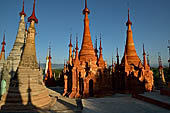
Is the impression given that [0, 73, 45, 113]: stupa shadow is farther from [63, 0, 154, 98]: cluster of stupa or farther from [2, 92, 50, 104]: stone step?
[63, 0, 154, 98]: cluster of stupa

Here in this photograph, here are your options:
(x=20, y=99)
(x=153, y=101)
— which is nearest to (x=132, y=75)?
(x=153, y=101)

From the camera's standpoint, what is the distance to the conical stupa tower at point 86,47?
17.3m

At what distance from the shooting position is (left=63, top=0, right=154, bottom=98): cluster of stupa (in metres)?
15.2

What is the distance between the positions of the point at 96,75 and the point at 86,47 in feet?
15.2

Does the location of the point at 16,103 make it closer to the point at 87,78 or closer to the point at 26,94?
the point at 26,94

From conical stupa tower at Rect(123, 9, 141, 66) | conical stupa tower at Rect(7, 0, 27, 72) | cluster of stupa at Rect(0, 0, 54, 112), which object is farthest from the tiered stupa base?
conical stupa tower at Rect(123, 9, 141, 66)

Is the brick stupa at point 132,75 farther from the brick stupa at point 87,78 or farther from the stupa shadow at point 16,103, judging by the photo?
the stupa shadow at point 16,103

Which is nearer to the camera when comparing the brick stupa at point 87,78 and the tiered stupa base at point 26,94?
the tiered stupa base at point 26,94

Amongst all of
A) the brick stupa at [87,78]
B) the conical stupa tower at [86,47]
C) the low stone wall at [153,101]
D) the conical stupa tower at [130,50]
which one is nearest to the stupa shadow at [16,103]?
the brick stupa at [87,78]

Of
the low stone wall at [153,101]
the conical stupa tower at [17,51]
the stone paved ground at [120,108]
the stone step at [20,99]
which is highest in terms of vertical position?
the conical stupa tower at [17,51]

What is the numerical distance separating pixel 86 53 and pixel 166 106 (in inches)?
444

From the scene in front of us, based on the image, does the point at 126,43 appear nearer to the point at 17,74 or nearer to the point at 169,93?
the point at 169,93

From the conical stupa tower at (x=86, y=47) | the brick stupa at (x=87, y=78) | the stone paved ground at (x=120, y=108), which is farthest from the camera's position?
the conical stupa tower at (x=86, y=47)

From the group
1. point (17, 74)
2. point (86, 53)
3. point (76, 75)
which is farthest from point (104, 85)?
point (17, 74)
